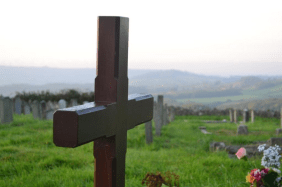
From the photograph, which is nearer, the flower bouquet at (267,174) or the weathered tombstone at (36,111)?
the flower bouquet at (267,174)

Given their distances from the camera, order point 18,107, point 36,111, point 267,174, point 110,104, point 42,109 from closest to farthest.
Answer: point 110,104
point 267,174
point 36,111
point 42,109
point 18,107

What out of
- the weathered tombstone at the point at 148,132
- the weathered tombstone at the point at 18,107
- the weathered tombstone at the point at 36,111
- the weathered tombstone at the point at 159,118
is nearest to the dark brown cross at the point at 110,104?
the weathered tombstone at the point at 148,132

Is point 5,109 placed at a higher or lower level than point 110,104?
lower

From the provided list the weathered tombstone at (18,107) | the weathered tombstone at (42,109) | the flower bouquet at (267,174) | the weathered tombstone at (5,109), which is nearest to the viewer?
the flower bouquet at (267,174)

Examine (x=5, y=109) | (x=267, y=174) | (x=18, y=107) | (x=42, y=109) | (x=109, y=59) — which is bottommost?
(x=18, y=107)

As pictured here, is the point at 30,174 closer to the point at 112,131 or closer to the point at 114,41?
the point at 112,131

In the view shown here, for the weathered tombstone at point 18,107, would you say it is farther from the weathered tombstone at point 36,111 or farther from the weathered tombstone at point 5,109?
the weathered tombstone at point 5,109

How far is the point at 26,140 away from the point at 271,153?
19.3 feet

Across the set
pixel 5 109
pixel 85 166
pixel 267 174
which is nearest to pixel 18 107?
pixel 5 109

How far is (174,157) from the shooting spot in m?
6.11

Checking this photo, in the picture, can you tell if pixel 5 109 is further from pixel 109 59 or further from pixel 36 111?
pixel 109 59

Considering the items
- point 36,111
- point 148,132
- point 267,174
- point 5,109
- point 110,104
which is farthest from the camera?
point 36,111

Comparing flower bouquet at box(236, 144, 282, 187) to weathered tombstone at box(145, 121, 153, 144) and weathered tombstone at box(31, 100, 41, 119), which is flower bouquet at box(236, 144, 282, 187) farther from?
weathered tombstone at box(31, 100, 41, 119)

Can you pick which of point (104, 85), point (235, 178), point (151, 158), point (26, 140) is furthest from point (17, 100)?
point (104, 85)
